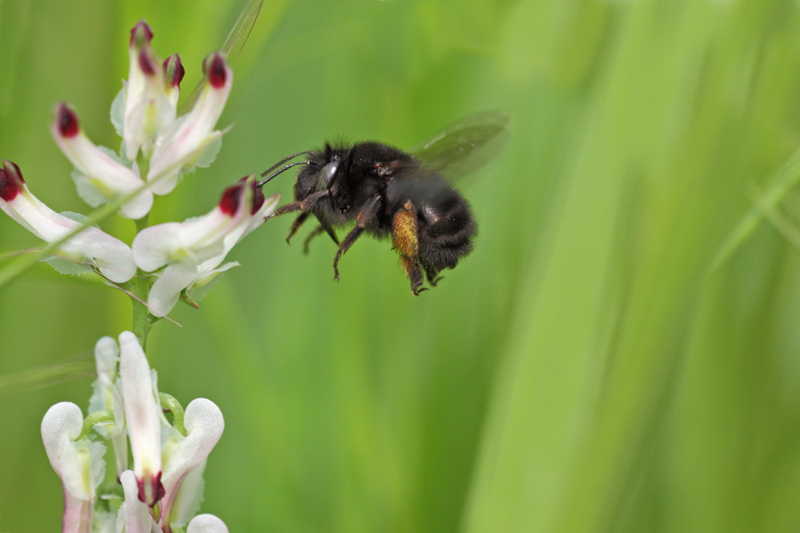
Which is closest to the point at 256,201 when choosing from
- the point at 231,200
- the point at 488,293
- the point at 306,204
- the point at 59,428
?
the point at 231,200

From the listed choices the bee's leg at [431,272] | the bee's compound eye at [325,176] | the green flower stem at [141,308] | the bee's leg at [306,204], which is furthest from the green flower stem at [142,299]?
the bee's leg at [431,272]

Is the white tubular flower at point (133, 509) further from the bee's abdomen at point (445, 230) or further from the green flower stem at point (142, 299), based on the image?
the bee's abdomen at point (445, 230)

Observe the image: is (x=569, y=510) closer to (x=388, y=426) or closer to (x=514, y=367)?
(x=514, y=367)

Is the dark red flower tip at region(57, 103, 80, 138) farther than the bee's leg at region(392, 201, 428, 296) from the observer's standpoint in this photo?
No

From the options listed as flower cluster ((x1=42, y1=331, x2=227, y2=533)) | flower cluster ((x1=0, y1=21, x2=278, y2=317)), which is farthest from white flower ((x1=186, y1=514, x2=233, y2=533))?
flower cluster ((x1=0, y1=21, x2=278, y2=317))

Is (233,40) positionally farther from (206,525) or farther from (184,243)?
(206,525)

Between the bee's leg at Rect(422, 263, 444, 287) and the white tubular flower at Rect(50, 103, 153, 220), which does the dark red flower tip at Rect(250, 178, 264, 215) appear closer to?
the white tubular flower at Rect(50, 103, 153, 220)
